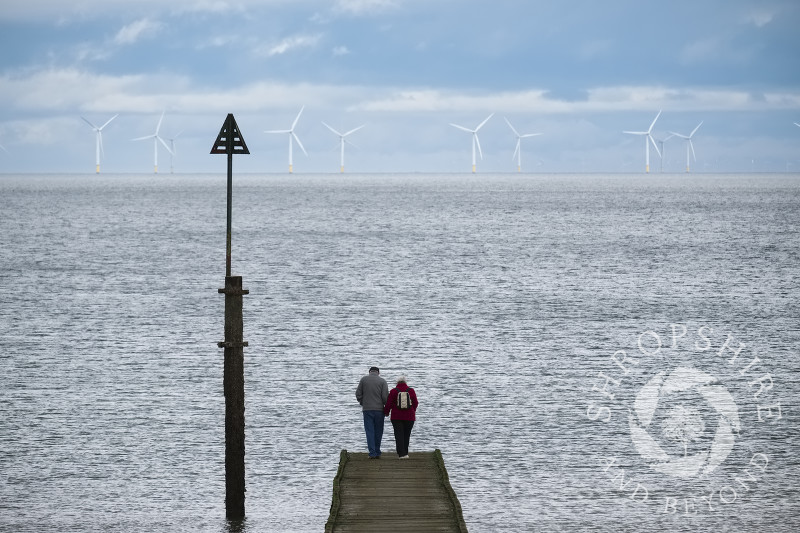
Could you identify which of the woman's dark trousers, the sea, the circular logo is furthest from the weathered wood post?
the circular logo

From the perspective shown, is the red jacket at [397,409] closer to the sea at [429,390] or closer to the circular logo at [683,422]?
the sea at [429,390]

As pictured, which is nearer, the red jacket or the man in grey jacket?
the man in grey jacket

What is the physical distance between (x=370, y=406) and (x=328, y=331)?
119 feet

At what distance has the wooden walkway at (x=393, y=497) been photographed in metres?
22.7

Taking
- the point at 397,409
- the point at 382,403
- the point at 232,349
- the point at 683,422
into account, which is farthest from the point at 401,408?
the point at 683,422

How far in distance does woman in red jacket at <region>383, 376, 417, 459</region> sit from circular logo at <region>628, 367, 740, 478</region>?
35.3 ft

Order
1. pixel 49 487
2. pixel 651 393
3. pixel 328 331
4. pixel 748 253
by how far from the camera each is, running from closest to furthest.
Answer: pixel 49 487
pixel 651 393
pixel 328 331
pixel 748 253

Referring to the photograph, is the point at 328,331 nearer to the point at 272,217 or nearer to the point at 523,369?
the point at 523,369

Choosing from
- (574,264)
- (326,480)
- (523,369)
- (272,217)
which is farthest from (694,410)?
(272,217)

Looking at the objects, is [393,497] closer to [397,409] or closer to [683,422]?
[397,409]

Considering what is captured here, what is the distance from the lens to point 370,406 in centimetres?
2659

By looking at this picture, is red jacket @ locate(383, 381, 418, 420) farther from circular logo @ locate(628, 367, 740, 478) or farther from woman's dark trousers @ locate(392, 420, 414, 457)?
circular logo @ locate(628, 367, 740, 478)

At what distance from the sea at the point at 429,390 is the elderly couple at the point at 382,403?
345cm

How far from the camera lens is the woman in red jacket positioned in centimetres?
2665
